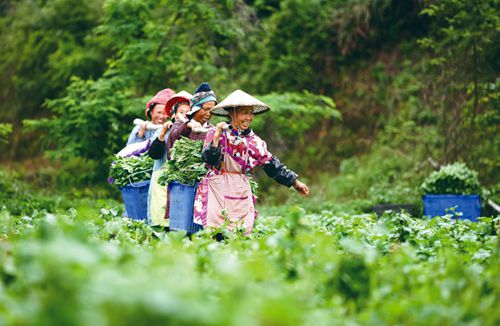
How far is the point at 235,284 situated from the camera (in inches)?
118

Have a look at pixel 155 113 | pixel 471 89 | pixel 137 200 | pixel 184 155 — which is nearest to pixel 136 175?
pixel 137 200

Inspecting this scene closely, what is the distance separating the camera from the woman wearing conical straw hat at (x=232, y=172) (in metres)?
6.00

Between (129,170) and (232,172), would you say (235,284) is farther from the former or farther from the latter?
(129,170)

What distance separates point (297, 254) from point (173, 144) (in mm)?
2671

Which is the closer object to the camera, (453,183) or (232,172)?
(232,172)

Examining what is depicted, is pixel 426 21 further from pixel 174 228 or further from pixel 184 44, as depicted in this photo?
pixel 174 228

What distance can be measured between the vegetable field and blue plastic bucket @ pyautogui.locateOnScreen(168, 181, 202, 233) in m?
1.02

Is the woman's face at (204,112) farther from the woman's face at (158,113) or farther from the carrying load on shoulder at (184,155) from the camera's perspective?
the woman's face at (158,113)

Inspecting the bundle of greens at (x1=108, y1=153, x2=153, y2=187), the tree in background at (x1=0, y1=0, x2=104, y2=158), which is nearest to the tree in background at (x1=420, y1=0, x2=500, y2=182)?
the bundle of greens at (x1=108, y1=153, x2=153, y2=187)

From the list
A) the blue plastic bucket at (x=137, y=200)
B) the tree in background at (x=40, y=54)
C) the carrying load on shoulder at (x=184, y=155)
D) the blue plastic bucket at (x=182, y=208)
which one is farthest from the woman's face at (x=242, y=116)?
the tree in background at (x=40, y=54)

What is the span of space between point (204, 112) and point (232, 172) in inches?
28.0

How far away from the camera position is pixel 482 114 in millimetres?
12844

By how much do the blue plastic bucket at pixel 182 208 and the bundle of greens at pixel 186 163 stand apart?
58 mm

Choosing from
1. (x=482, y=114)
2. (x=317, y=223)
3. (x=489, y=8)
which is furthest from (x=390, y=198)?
(x=317, y=223)
